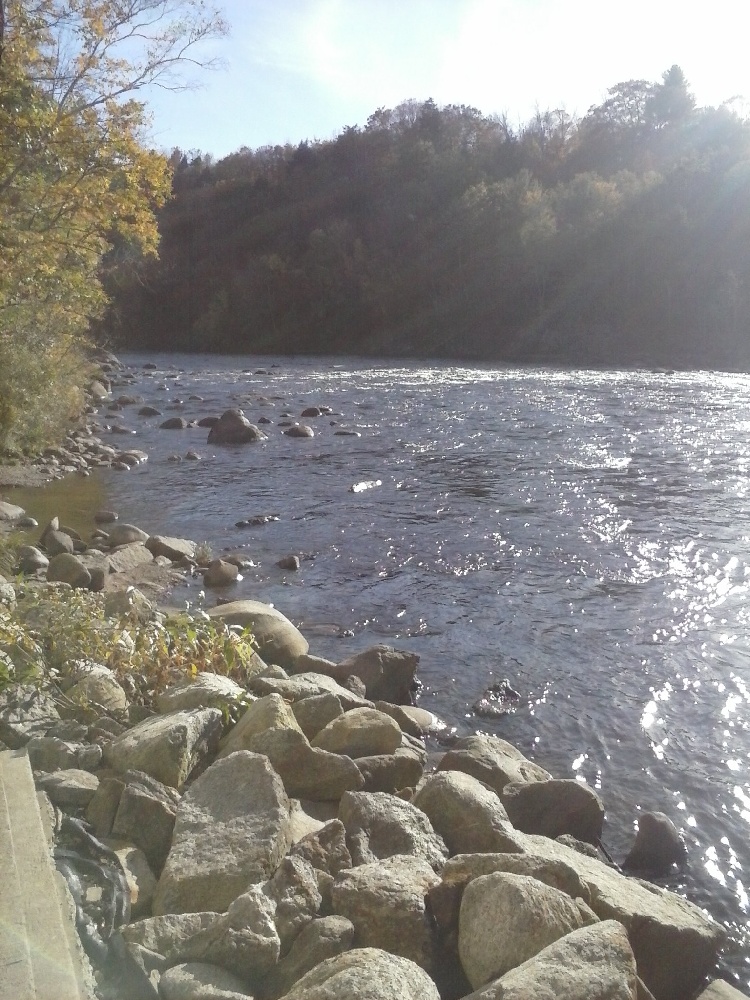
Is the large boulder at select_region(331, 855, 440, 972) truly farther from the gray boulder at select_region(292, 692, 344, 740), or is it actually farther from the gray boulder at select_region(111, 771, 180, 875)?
the gray boulder at select_region(292, 692, 344, 740)

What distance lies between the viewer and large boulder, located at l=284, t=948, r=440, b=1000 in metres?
2.54

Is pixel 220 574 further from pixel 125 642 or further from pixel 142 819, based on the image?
pixel 142 819

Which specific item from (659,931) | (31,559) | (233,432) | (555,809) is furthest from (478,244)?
(659,931)

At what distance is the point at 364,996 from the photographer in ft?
8.25

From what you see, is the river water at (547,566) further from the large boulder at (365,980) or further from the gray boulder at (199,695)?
the gray boulder at (199,695)

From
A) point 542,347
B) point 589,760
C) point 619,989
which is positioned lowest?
point 589,760

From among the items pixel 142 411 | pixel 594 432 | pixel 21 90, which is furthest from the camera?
pixel 142 411

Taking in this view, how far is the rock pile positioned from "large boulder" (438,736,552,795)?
0.05 ft

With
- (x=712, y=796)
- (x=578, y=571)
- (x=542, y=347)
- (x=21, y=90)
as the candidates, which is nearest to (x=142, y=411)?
(x=21, y=90)

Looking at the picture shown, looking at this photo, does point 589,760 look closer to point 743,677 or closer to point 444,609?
point 743,677

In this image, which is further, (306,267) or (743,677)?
(306,267)

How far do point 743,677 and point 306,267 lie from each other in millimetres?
58611

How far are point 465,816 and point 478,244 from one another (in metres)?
53.4

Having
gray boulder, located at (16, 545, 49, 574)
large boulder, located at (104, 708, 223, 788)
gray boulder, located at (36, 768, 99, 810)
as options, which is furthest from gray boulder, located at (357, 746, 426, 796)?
gray boulder, located at (16, 545, 49, 574)
